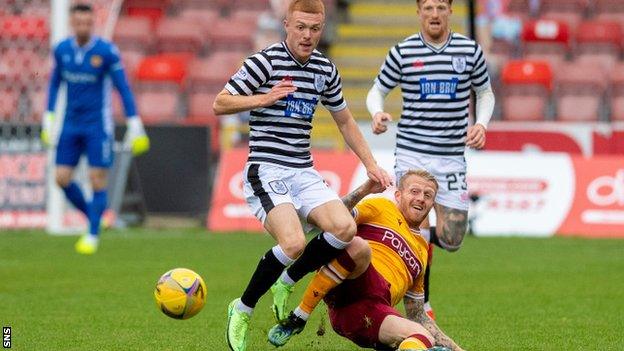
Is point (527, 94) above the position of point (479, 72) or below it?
below

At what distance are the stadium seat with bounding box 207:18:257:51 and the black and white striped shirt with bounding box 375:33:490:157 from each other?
47.9ft

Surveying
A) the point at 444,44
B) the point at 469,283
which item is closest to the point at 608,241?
the point at 469,283

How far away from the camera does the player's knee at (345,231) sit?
7215 mm

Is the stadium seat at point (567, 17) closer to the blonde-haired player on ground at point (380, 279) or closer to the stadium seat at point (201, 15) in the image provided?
the stadium seat at point (201, 15)

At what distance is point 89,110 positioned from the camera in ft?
47.7

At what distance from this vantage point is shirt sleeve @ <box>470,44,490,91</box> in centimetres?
933

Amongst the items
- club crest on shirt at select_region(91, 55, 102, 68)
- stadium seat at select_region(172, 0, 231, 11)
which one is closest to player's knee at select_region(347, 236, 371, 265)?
club crest on shirt at select_region(91, 55, 102, 68)

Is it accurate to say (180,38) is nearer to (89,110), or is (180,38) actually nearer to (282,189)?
(89,110)

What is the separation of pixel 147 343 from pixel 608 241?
32.9 ft

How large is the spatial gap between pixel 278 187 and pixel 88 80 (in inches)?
297

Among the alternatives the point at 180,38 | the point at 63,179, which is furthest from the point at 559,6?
the point at 63,179

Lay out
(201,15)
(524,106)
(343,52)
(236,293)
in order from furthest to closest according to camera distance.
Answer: (201,15)
(343,52)
(524,106)
(236,293)

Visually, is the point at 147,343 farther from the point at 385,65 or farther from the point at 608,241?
the point at 608,241

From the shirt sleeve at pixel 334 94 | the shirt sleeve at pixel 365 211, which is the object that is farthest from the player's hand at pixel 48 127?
the shirt sleeve at pixel 365 211
